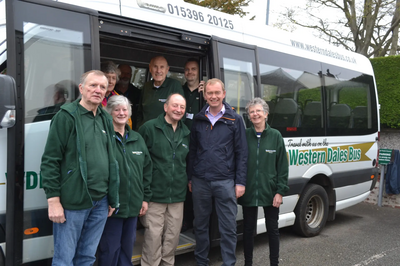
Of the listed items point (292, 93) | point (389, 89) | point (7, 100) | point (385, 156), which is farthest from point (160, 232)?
point (389, 89)

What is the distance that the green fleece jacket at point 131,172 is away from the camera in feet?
9.73

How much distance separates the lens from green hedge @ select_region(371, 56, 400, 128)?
819 centimetres

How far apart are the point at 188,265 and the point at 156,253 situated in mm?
864

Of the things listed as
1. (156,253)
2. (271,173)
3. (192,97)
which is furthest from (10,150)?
(271,173)

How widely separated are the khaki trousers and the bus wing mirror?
5.04ft

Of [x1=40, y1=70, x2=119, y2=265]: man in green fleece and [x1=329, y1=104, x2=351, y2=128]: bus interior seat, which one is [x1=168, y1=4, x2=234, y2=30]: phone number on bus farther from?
[x1=329, y1=104, x2=351, y2=128]: bus interior seat

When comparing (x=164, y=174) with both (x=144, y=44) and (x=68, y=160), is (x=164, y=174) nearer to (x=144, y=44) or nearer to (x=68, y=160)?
(x=68, y=160)

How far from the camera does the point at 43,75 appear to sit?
277 centimetres

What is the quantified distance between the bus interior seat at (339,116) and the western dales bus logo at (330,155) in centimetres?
33

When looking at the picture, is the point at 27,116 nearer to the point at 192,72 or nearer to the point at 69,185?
the point at 69,185

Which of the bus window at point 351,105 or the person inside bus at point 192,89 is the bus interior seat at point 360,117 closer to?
the bus window at point 351,105

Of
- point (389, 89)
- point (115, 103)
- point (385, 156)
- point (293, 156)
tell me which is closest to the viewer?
point (115, 103)

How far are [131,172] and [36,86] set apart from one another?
38.2 inches

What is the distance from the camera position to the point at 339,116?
5.56 m
